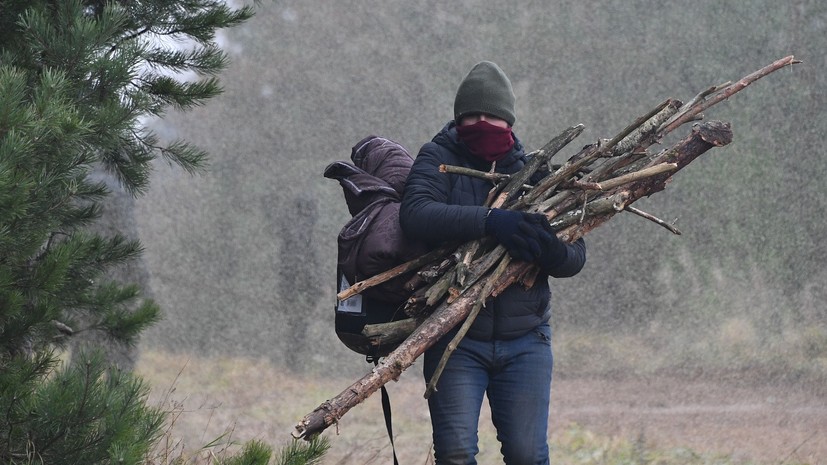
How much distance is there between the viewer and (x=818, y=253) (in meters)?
10.1

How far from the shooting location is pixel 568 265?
262cm

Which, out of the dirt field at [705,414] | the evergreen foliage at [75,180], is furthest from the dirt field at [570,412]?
the evergreen foliage at [75,180]

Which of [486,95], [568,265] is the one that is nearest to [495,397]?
[568,265]

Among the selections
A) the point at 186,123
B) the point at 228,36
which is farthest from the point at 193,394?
the point at 228,36

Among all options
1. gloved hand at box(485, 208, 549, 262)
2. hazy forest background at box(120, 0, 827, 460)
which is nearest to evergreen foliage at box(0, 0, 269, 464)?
gloved hand at box(485, 208, 549, 262)

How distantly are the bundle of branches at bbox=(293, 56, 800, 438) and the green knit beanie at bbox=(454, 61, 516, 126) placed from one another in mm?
162

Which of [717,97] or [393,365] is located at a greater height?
[717,97]

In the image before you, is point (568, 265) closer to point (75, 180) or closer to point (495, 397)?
point (495, 397)

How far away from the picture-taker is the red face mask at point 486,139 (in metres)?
2.69

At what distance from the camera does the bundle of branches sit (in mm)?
2568

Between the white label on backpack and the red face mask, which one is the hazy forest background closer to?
the red face mask

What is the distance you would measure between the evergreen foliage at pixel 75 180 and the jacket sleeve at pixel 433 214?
0.69 metres

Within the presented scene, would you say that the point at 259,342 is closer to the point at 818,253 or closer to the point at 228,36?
the point at 228,36

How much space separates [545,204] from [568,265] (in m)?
0.19
